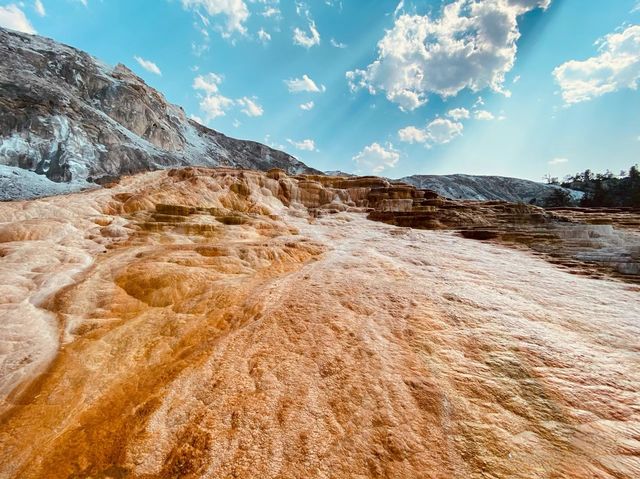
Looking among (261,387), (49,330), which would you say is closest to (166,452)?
(261,387)

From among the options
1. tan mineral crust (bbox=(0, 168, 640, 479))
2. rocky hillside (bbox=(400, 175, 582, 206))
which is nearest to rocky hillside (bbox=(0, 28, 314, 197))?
tan mineral crust (bbox=(0, 168, 640, 479))

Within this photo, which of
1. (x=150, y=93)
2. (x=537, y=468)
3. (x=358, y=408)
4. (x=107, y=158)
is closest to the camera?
(x=537, y=468)

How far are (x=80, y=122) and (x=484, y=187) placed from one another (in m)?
83.4

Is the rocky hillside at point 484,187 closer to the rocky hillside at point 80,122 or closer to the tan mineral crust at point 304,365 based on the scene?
the rocky hillside at point 80,122

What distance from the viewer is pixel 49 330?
17.6 ft

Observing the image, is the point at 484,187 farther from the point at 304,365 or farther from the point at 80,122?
the point at 304,365

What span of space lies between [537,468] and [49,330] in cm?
750

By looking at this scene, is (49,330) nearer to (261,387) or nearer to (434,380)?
(261,387)

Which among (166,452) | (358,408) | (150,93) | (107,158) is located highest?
(150,93)

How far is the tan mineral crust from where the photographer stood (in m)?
3.20

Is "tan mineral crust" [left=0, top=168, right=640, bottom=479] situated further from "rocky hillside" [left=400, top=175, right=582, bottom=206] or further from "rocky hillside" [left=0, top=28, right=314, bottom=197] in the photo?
"rocky hillside" [left=400, top=175, right=582, bottom=206]

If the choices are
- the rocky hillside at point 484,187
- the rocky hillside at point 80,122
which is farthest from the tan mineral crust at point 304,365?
the rocky hillside at point 484,187

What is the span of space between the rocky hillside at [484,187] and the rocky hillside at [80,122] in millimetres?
45396

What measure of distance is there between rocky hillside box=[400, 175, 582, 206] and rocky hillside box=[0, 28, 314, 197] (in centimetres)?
4540
